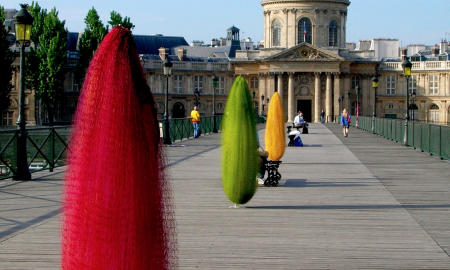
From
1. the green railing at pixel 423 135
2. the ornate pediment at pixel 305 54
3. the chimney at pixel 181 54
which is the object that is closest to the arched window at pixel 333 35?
the ornate pediment at pixel 305 54

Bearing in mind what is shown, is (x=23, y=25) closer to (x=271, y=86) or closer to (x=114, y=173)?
(x=114, y=173)

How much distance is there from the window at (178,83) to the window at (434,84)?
1282 inches

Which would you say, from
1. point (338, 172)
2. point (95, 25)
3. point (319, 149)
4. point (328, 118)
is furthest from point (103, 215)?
point (328, 118)

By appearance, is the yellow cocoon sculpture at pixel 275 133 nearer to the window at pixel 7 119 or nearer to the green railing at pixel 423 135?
the green railing at pixel 423 135

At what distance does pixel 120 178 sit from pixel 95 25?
7099 cm

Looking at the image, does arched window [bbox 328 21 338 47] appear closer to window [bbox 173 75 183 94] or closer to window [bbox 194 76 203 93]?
window [bbox 194 76 203 93]

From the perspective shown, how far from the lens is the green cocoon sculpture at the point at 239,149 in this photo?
44.2 ft

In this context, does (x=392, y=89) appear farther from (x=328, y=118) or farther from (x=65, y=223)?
(x=65, y=223)

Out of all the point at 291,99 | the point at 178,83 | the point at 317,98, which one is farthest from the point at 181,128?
the point at 178,83

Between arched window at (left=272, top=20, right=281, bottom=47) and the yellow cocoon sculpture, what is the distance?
8808 centimetres

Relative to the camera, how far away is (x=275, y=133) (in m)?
19.1

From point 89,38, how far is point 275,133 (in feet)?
186

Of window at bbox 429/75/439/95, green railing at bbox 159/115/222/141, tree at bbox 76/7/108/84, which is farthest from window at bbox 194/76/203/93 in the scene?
green railing at bbox 159/115/222/141

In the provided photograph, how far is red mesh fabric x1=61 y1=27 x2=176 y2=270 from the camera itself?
495 centimetres
